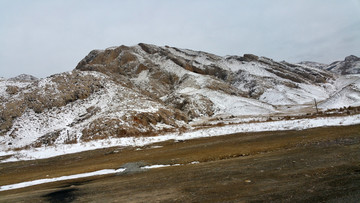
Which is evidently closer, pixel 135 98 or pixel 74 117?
pixel 74 117

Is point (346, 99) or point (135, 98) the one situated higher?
point (135, 98)

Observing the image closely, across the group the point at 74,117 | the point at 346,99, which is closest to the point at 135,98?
the point at 74,117

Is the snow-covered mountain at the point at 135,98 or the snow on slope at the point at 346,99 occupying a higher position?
the snow-covered mountain at the point at 135,98

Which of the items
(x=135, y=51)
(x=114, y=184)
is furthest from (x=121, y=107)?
(x=135, y=51)

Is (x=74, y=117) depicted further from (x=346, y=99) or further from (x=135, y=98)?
(x=346, y=99)

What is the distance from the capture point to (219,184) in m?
9.20

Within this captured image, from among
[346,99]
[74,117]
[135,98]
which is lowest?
[346,99]

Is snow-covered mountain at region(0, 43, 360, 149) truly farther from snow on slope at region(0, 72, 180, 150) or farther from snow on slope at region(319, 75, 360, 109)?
snow on slope at region(319, 75, 360, 109)

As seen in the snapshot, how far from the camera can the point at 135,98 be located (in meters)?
62.4

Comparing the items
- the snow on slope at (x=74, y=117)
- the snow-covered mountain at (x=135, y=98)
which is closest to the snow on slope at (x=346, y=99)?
the snow-covered mountain at (x=135, y=98)

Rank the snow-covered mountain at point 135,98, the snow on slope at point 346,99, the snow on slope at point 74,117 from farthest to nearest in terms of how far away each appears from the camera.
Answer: the snow on slope at point 346,99 → the snow-covered mountain at point 135,98 → the snow on slope at point 74,117

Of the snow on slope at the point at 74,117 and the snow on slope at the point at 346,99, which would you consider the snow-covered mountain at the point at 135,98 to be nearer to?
the snow on slope at the point at 74,117

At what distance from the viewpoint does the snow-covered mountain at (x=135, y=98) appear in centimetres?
4797

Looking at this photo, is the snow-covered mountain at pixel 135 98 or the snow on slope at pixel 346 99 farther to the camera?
the snow on slope at pixel 346 99
